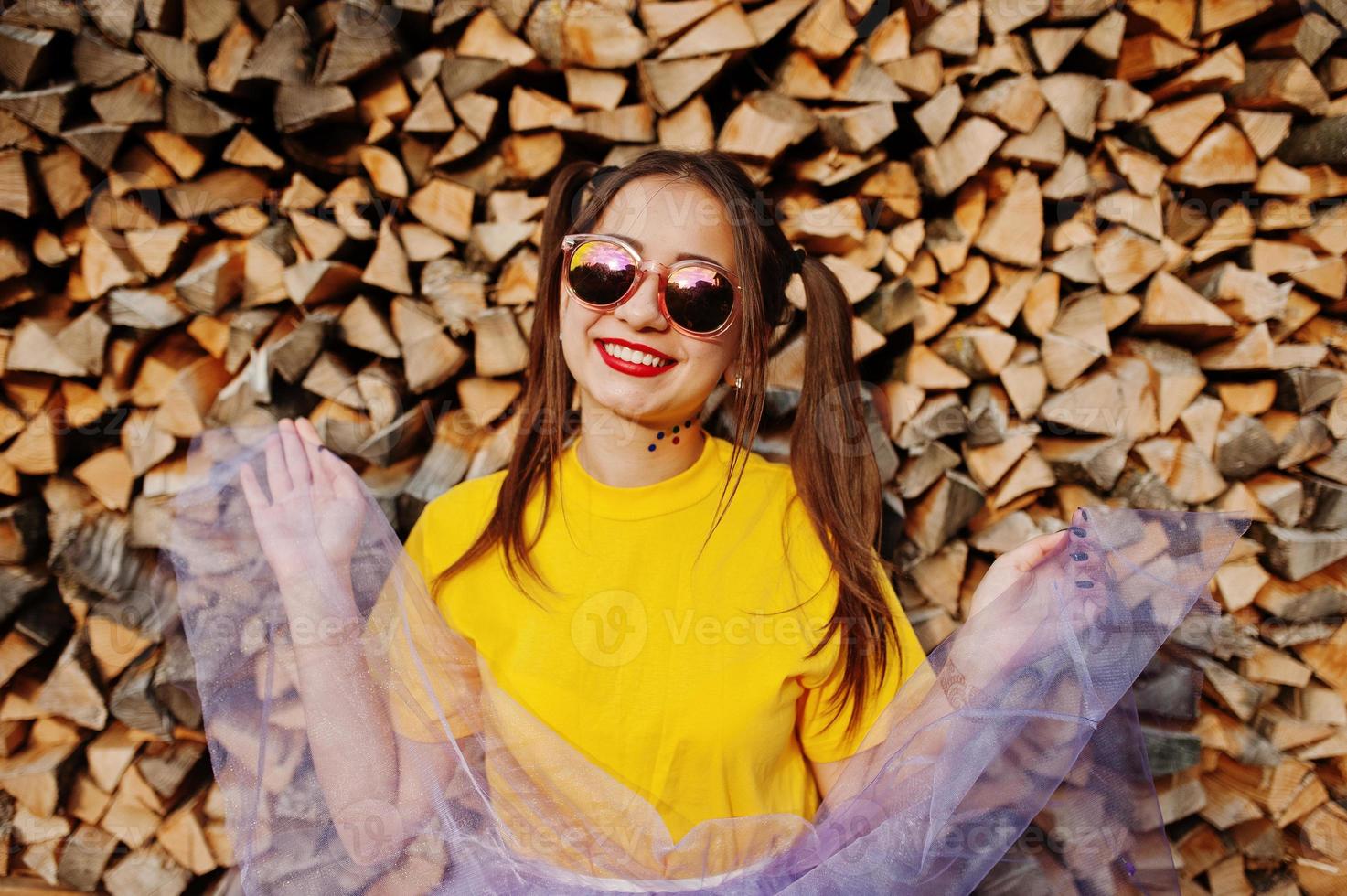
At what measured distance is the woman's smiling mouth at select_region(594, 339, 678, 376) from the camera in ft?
3.83

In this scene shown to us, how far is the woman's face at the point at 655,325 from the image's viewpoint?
3.79 ft

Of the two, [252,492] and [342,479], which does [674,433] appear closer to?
[342,479]

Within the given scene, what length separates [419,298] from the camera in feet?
5.51

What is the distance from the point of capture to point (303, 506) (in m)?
1.19

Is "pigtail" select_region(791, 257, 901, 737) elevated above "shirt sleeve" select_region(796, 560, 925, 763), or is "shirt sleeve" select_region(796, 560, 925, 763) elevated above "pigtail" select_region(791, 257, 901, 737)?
"pigtail" select_region(791, 257, 901, 737)

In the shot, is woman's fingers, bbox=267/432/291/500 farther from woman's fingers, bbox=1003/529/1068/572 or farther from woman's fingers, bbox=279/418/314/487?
woman's fingers, bbox=1003/529/1068/572

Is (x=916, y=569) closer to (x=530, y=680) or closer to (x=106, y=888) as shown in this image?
(x=530, y=680)

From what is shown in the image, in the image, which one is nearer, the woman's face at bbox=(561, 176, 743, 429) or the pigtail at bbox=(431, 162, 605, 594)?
the woman's face at bbox=(561, 176, 743, 429)

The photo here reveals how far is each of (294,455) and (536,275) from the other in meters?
0.60

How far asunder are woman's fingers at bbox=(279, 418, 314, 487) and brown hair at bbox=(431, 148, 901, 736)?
26 centimetres

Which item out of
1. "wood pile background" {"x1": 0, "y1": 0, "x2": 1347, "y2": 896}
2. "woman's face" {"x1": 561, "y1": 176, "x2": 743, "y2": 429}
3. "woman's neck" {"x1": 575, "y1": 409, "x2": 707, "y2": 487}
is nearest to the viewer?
"woman's face" {"x1": 561, "y1": 176, "x2": 743, "y2": 429}

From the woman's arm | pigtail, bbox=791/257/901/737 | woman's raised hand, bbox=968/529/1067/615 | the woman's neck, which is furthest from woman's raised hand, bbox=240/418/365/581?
woman's raised hand, bbox=968/529/1067/615

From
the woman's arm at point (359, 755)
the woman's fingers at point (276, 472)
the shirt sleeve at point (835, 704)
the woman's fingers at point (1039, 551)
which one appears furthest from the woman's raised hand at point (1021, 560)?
the woman's fingers at point (276, 472)

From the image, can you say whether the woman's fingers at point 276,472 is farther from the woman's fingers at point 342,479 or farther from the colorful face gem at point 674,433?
the colorful face gem at point 674,433
